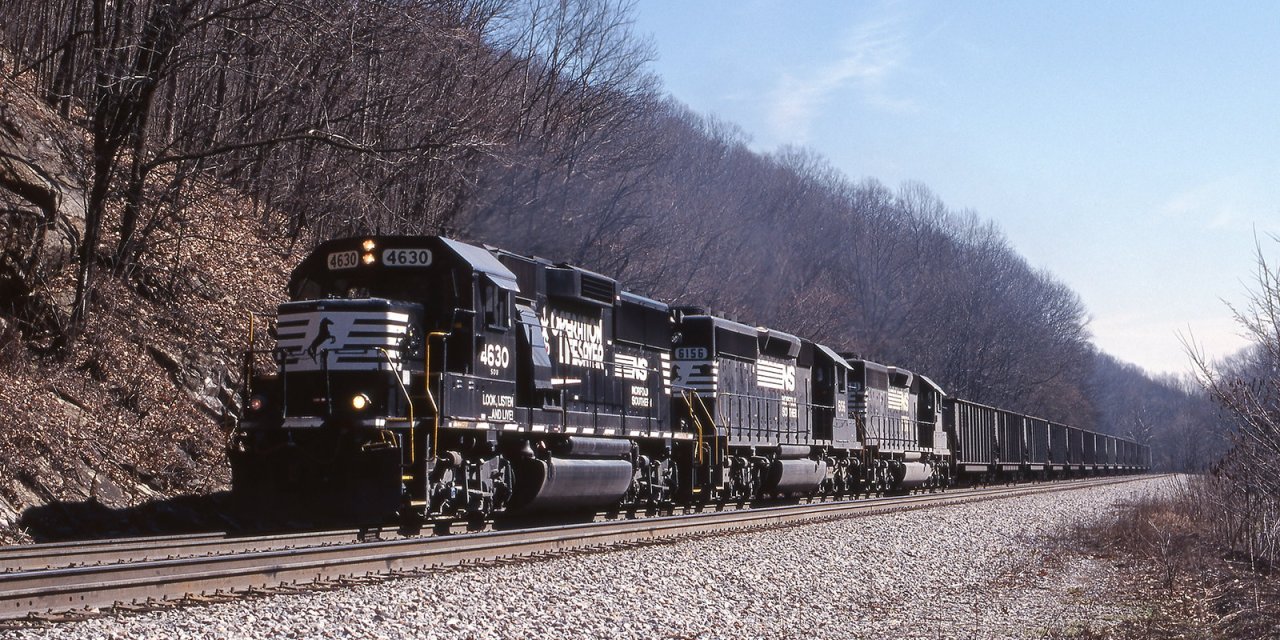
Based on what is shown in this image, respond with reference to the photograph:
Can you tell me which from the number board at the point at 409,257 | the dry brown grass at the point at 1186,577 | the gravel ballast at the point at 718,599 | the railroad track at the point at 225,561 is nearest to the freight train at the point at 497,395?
the number board at the point at 409,257

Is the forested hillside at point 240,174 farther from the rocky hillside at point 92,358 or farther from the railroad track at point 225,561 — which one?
the railroad track at point 225,561

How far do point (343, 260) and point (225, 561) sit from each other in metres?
4.68

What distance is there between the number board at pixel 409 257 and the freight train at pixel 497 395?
1 cm

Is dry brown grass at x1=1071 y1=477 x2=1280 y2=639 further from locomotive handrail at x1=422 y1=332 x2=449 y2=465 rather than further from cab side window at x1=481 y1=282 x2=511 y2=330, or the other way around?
cab side window at x1=481 y1=282 x2=511 y2=330

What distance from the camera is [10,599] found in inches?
270

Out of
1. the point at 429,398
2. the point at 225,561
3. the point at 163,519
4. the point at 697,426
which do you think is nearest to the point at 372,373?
the point at 429,398

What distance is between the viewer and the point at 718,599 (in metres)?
9.61

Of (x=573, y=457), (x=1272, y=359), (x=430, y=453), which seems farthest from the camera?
(x=573, y=457)

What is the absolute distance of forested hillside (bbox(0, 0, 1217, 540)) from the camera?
16094mm

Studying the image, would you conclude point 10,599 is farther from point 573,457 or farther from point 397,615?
point 573,457

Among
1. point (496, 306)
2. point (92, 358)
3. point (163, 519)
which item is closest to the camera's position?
point (496, 306)

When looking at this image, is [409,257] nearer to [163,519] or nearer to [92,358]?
[163,519]

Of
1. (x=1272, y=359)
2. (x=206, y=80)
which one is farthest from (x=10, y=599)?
(x=206, y=80)

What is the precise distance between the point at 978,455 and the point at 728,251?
15.6 metres
